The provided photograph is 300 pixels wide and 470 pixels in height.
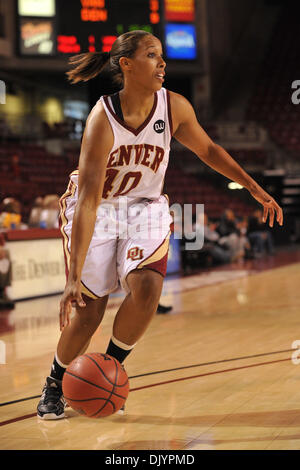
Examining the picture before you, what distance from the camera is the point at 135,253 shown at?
337 centimetres

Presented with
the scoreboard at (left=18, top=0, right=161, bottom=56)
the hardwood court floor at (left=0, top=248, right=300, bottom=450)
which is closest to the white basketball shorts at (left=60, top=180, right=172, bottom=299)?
the hardwood court floor at (left=0, top=248, right=300, bottom=450)

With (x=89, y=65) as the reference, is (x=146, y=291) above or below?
below

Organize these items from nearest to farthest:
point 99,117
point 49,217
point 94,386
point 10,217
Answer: point 94,386
point 99,117
point 10,217
point 49,217

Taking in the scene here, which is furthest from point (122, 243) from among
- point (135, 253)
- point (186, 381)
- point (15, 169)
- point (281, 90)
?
point (281, 90)

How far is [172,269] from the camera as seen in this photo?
1302 cm

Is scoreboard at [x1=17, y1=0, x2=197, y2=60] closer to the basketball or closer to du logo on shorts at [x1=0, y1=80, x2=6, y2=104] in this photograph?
du logo on shorts at [x1=0, y1=80, x2=6, y2=104]

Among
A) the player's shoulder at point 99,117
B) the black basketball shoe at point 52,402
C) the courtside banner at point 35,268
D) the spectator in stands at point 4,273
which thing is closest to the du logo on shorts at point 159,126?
the player's shoulder at point 99,117

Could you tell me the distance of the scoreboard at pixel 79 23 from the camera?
1691cm

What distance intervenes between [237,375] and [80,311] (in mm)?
1531

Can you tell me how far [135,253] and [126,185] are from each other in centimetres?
34

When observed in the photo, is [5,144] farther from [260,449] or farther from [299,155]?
[260,449]

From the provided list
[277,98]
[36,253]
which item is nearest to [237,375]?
[36,253]

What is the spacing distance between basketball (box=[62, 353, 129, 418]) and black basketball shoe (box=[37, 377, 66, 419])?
0.36 m

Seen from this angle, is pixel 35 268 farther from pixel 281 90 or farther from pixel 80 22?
pixel 281 90
